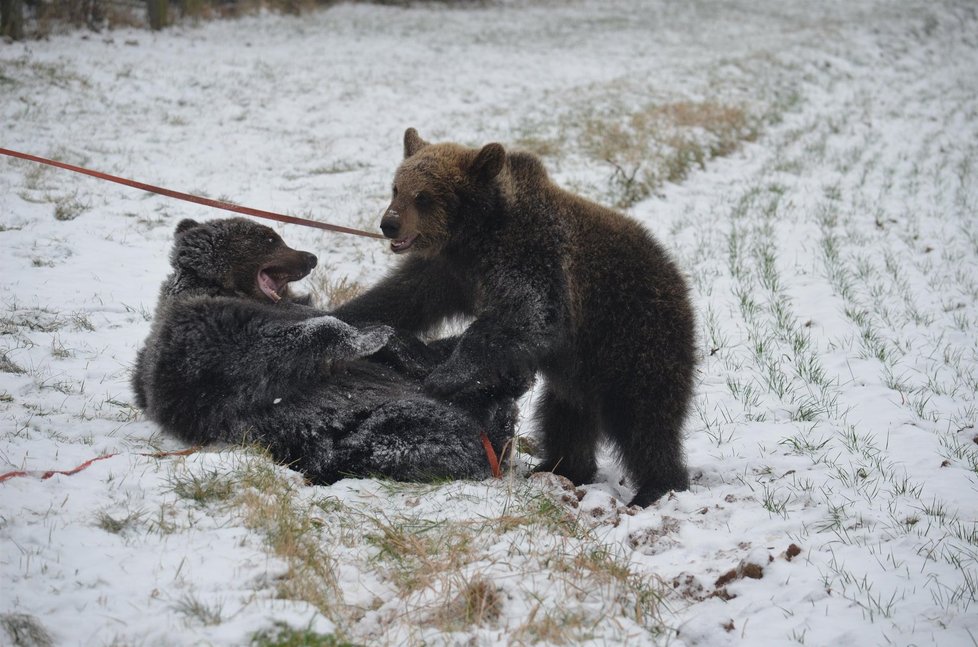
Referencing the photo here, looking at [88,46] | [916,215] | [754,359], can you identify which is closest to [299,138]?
[88,46]

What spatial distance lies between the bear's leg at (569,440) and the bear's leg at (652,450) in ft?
1.55

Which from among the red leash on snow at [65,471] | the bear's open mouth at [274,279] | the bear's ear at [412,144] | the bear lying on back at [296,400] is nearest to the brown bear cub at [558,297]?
the bear lying on back at [296,400]

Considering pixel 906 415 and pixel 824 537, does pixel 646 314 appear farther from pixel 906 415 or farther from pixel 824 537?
pixel 906 415

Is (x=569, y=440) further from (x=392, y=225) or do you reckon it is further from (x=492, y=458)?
(x=392, y=225)

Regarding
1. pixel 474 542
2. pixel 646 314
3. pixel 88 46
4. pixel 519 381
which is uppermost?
pixel 88 46

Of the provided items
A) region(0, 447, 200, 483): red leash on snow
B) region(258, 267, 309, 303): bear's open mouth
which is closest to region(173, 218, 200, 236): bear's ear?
region(258, 267, 309, 303): bear's open mouth

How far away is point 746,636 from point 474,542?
1236mm

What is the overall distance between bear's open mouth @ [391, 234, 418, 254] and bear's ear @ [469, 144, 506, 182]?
0.55m

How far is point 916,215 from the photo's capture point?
1073cm

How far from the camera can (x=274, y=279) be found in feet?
17.4

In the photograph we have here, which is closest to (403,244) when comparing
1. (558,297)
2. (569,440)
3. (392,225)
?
(392,225)

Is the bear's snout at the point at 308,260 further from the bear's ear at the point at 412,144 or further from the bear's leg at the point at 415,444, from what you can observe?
the bear's leg at the point at 415,444

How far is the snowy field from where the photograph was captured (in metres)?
2.89

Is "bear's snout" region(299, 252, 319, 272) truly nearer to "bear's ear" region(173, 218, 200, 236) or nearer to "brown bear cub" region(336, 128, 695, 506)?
"bear's ear" region(173, 218, 200, 236)
